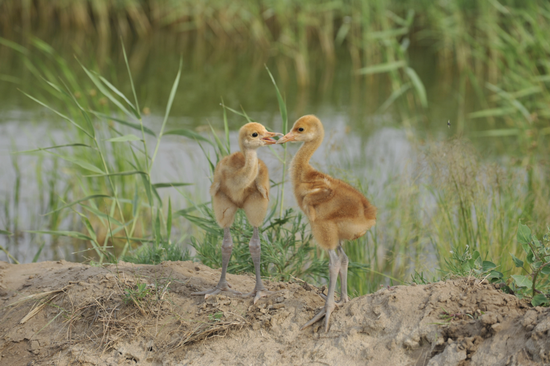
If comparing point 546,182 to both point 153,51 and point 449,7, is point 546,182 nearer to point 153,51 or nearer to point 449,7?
point 449,7

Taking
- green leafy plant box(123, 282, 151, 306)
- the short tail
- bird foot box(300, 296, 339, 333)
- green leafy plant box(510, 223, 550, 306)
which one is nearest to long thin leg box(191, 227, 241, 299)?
green leafy plant box(123, 282, 151, 306)

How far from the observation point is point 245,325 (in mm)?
3549

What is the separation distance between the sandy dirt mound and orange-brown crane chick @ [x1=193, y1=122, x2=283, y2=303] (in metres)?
0.24

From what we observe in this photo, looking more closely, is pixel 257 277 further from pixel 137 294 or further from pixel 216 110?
pixel 216 110

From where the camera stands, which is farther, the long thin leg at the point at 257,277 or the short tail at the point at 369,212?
the long thin leg at the point at 257,277

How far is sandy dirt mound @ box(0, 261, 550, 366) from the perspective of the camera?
309cm

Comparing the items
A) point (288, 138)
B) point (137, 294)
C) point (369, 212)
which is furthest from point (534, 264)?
point (137, 294)

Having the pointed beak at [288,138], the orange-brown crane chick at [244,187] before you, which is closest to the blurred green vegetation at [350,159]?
the orange-brown crane chick at [244,187]

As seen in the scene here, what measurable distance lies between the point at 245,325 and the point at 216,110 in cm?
806

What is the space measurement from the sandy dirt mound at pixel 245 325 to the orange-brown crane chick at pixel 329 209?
0.64 ft

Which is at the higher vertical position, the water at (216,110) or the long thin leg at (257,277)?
the water at (216,110)

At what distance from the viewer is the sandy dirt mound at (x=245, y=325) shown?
309 cm

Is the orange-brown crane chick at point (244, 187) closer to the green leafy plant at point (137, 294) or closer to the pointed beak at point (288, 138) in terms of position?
the pointed beak at point (288, 138)

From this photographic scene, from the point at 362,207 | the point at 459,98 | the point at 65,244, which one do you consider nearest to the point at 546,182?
the point at 362,207
